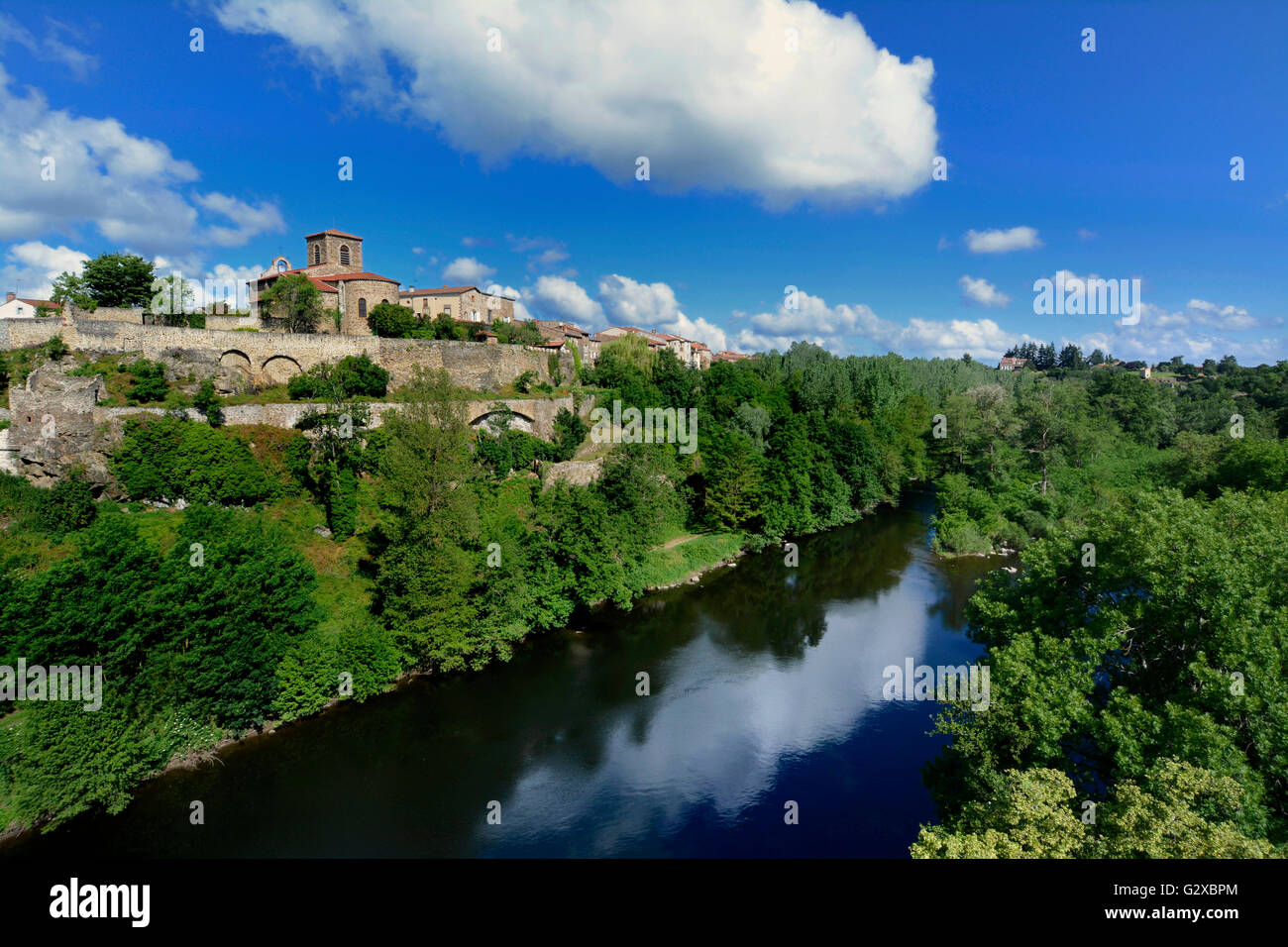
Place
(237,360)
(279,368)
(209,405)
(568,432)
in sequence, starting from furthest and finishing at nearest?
(568,432)
(279,368)
(237,360)
(209,405)

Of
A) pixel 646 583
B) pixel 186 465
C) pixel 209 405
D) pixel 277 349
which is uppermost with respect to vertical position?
pixel 277 349

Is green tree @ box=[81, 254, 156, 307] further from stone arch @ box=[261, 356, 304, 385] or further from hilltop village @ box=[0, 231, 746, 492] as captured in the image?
stone arch @ box=[261, 356, 304, 385]

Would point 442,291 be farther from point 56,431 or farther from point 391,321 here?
point 56,431

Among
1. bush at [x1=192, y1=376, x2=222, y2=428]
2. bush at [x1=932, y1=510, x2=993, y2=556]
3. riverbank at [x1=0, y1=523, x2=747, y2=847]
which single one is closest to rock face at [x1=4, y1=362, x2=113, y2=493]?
bush at [x1=192, y1=376, x2=222, y2=428]

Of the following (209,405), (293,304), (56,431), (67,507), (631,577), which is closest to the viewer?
(67,507)

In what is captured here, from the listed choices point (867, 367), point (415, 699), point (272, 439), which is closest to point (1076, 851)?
point (415, 699)

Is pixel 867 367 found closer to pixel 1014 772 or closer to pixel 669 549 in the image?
pixel 669 549

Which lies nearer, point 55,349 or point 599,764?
point 599,764

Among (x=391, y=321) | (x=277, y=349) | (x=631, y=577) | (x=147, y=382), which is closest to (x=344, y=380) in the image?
(x=277, y=349)
